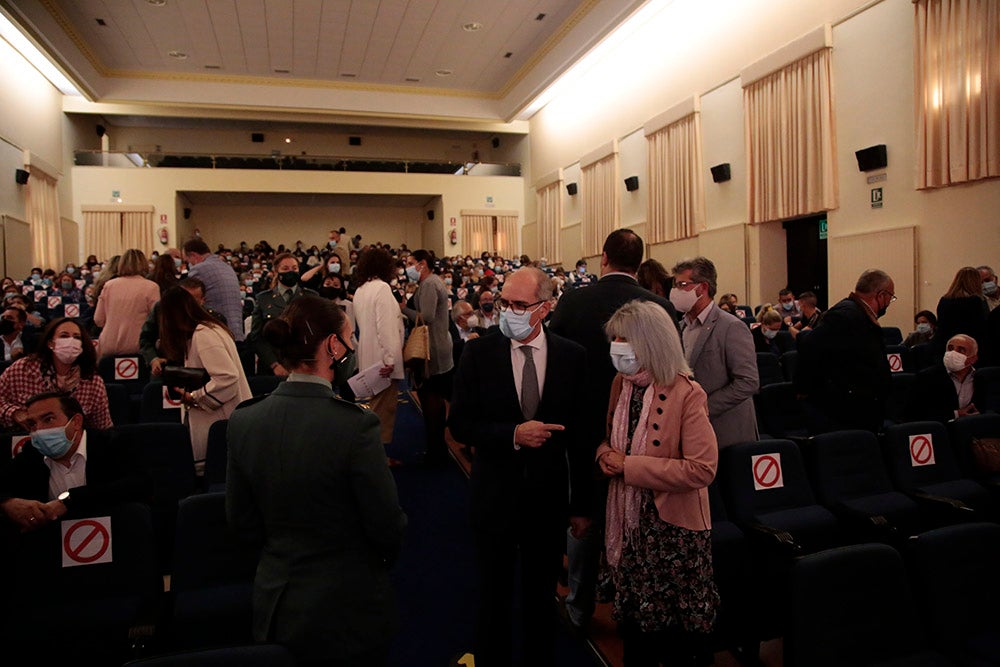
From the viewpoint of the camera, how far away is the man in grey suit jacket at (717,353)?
Answer: 2857 mm

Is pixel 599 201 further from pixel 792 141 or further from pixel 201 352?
pixel 201 352

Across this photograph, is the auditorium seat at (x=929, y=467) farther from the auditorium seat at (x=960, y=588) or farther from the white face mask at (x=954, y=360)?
the auditorium seat at (x=960, y=588)

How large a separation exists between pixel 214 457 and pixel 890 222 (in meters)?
9.07

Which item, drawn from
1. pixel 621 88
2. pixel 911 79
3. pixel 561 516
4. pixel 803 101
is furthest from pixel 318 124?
pixel 561 516

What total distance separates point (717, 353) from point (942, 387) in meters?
2.13

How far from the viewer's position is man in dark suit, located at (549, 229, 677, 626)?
260 centimetres

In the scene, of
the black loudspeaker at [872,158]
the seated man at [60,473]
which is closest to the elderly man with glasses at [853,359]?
the seated man at [60,473]

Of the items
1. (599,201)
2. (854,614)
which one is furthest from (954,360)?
(599,201)

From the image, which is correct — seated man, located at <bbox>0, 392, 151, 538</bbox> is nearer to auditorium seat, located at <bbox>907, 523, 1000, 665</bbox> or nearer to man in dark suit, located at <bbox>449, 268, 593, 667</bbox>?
man in dark suit, located at <bbox>449, 268, 593, 667</bbox>

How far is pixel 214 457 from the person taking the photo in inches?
123

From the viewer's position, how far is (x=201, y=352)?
3.09 meters

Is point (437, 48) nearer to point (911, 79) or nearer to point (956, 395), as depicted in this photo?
point (911, 79)

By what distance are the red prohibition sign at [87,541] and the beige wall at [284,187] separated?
784 inches

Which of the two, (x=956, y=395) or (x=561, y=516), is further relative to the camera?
(x=956, y=395)
